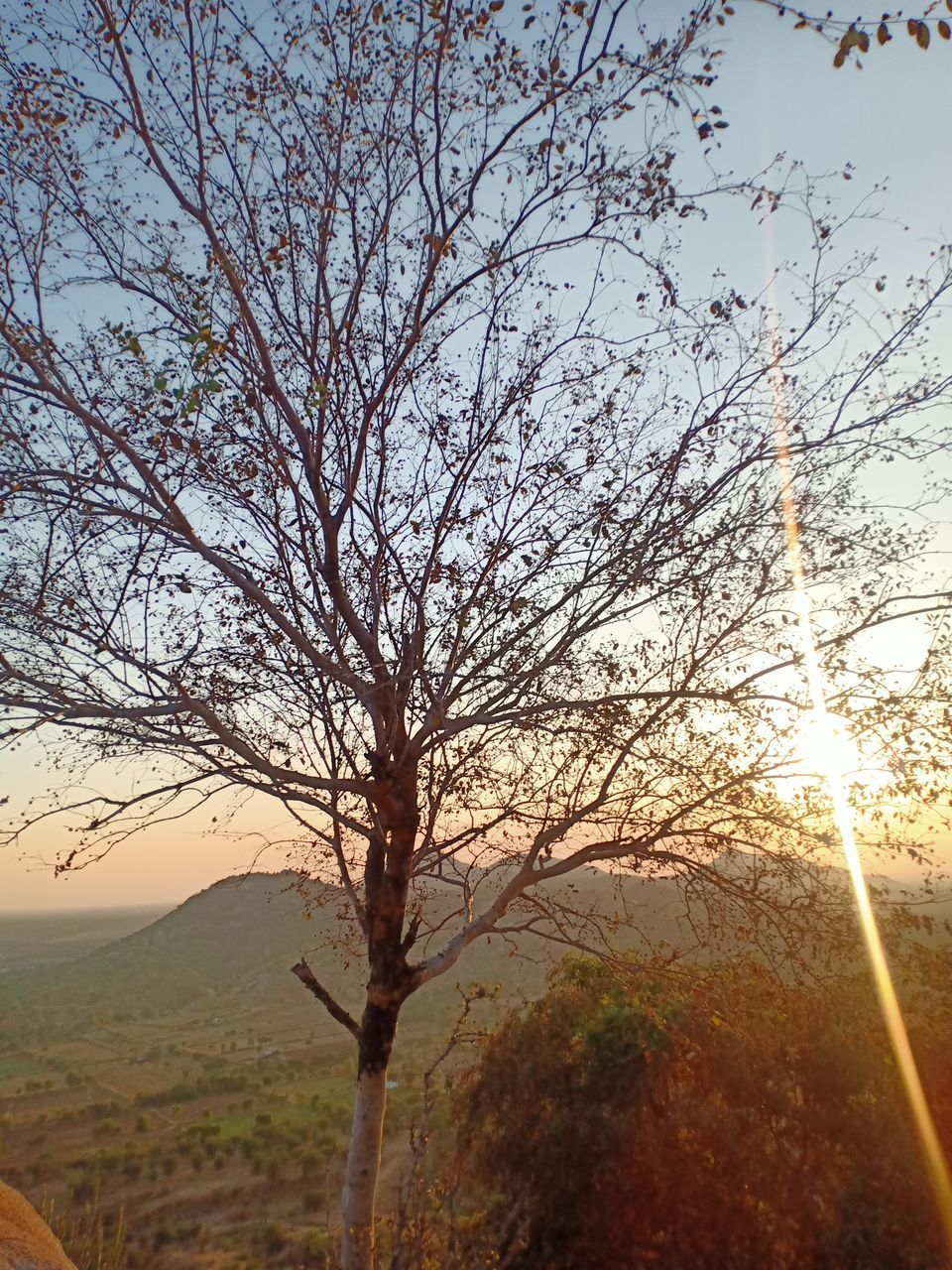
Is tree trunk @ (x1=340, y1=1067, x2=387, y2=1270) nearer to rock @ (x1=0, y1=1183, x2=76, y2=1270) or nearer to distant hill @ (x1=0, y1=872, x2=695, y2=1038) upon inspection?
rock @ (x1=0, y1=1183, x2=76, y2=1270)

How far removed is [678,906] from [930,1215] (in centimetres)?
485

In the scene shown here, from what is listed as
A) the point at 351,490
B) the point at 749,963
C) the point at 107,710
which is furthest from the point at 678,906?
the point at 107,710

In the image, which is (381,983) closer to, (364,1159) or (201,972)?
(364,1159)

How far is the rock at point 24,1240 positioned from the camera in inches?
212

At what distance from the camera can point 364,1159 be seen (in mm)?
6387

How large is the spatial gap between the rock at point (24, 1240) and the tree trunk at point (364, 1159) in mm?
2106

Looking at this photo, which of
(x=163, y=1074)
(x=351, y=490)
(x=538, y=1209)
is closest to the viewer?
(x=351, y=490)

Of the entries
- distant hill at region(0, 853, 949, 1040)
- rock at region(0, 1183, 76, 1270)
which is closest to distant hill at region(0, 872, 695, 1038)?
distant hill at region(0, 853, 949, 1040)

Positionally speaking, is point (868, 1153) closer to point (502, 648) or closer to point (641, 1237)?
point (641, 1237)

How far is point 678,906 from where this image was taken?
30.5ft

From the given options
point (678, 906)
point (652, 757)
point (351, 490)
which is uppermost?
point (351, 490)

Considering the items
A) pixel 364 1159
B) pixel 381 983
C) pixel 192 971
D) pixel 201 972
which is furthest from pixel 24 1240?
pixel 192 971

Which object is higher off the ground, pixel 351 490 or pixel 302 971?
pixel 351 490

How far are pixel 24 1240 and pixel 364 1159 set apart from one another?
8.22 ft
